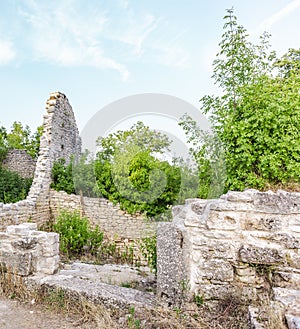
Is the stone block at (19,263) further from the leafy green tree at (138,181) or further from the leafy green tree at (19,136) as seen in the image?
the leafy green tree at (19,136)

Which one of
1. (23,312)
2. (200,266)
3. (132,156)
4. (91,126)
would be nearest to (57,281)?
(23,312)

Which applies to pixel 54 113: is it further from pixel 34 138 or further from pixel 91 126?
pixel 34 138

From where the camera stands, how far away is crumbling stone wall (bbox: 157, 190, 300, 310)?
9.07 feet

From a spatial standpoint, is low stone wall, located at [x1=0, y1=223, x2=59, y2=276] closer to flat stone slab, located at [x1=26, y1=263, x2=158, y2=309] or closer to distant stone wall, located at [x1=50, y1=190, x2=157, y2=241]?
flat stone slab, located at [x1=26, y1=263, x2=158, y2=309]

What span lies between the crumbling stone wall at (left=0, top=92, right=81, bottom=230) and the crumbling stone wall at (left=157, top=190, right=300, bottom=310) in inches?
244

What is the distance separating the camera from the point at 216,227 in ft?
9.51

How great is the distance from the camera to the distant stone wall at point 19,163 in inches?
628

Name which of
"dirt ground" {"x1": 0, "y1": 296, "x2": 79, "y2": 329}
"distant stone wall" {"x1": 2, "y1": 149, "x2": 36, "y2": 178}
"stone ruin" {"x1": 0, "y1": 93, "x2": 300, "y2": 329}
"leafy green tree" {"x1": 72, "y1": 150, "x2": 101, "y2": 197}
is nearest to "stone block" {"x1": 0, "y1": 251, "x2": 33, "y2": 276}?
"dirt ground" {"x1": 0, "y1": 296, "x2": 79, "y2": 329}

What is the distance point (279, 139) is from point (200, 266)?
2.38 m

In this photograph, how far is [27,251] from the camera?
393cm

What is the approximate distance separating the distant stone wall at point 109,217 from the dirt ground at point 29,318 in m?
4.81

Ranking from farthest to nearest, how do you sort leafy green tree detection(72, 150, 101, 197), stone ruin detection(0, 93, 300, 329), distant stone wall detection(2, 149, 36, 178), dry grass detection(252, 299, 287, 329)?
1. distant stone wall detection(2, 149, 36, 178)
2. leafy green tree detection(72, 150, 101, 197)
3. stone ruin detection(0, 93, 300, 329)
4. dry grass detection(252, 299, 287, 329)

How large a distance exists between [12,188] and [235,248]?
11107 millimetres

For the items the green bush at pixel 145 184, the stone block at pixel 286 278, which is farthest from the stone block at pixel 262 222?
the green bush at pixel 145 184
